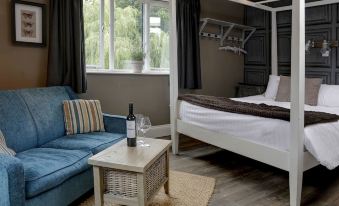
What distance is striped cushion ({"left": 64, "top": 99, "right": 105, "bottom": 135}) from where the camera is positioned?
284 cm

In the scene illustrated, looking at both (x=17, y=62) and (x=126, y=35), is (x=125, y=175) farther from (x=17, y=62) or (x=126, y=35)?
(x=126, y=35)

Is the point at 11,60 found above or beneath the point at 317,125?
above

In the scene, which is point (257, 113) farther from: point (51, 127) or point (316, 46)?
point (316, 46)

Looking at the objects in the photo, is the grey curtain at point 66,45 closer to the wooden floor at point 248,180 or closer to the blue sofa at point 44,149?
the blue sofa at point 44,149

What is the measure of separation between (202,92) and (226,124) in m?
2.03

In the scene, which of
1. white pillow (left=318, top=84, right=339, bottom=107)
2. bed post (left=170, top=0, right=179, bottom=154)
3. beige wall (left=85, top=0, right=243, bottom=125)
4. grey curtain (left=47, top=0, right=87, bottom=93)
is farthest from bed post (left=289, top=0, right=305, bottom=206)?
beige wall (left=85, top=0, right=243, bottom=125)

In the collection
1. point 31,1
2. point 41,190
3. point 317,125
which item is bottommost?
point 41,190

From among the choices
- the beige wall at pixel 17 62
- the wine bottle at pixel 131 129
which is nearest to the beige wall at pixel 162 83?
the beige wall at pixel 17 62

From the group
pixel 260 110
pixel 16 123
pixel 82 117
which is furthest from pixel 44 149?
pixel 260 110

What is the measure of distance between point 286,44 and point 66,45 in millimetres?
3307

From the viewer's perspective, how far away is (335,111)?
3.21 metres

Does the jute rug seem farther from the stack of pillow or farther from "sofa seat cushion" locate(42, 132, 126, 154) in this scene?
the stack of pillow

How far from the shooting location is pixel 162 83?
441cm

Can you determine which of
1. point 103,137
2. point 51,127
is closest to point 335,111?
point 103,137
